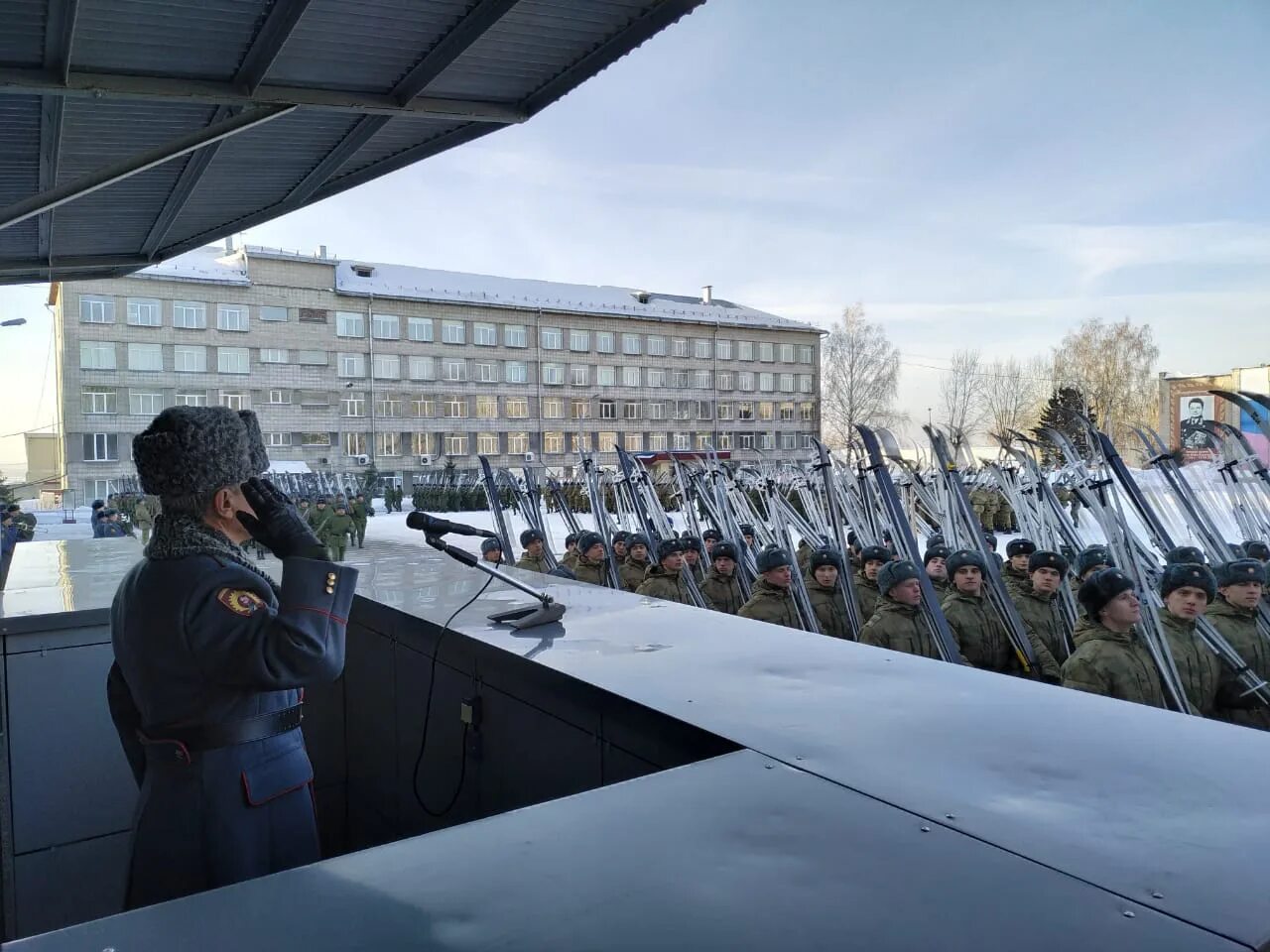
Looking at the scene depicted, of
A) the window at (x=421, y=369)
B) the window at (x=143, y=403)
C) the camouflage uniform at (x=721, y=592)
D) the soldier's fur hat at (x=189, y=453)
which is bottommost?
the camouflage uniform at (x=721, y=592)

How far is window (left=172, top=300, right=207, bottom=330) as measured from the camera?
39.1m

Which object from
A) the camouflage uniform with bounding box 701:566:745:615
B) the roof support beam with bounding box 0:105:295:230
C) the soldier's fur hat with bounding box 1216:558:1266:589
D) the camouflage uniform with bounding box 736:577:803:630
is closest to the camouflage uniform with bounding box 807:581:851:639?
the camouflage uniform with bounding box 736:577:803:630

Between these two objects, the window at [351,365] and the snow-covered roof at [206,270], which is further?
the window at [351,365]

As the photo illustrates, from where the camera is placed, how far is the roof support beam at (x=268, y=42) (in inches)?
142

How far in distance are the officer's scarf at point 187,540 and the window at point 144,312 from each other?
Answer: 42.2 meters

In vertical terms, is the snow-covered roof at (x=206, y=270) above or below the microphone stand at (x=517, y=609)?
above

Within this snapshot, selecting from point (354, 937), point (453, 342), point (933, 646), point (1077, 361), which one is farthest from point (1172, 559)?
point (453, 342)

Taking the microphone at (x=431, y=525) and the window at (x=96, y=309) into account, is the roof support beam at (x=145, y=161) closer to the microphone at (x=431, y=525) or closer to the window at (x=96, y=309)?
the microphone at (x=431, y=525)

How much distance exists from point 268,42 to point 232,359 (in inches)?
1588

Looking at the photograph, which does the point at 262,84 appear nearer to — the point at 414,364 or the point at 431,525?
the point at 431,525

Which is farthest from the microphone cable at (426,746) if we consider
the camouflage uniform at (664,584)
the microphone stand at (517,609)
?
the camouflage uniform at (664,584)

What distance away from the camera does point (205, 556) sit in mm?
1869

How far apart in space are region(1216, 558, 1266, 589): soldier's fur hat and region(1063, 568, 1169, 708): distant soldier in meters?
1.12

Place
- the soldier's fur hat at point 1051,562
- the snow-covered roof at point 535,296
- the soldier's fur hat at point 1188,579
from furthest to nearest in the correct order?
the snow-covered roof at point 535,296, the soldier's fur hat at point 1051,562, the soldier's fur hat at point 1188,579
